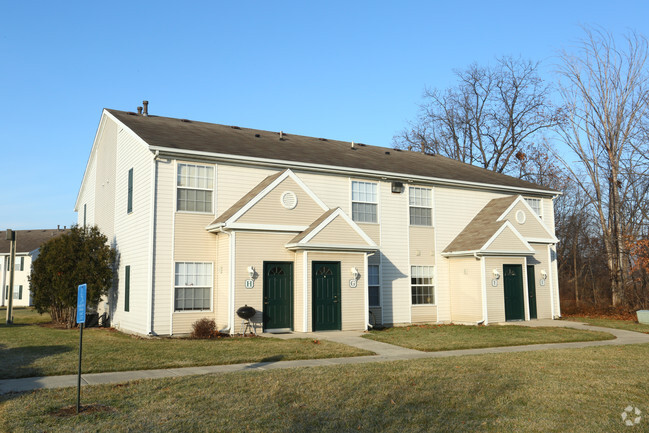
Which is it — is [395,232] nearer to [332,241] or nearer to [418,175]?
[418,175]

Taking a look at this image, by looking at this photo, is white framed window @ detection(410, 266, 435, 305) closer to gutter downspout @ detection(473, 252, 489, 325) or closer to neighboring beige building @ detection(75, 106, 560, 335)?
neighboring beige building @ detection(75, 106, 560, 335)

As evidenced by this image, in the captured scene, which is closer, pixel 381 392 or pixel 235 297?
pixel 381 392

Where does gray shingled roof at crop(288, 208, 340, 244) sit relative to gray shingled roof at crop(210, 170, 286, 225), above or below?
below

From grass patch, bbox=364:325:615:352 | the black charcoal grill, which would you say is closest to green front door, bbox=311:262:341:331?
grass patch, bbox=364:325:615:352

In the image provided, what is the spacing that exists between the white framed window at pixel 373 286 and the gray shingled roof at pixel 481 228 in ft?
11.0

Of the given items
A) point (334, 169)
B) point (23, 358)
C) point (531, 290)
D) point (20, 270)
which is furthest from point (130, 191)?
point (20, 270)

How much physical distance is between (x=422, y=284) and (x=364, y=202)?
3.93 metres

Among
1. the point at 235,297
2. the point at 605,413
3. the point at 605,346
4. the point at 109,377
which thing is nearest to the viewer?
the point at 605,413

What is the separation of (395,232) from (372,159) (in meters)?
3.59

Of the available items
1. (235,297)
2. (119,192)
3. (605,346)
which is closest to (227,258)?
(235,297)

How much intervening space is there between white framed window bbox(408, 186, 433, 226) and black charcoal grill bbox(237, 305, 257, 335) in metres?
7.92

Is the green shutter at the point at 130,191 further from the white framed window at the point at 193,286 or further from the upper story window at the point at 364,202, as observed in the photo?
the upper story window at the point at 364,202

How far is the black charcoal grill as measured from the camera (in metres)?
15.5

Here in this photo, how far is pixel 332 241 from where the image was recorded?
1686 cm
